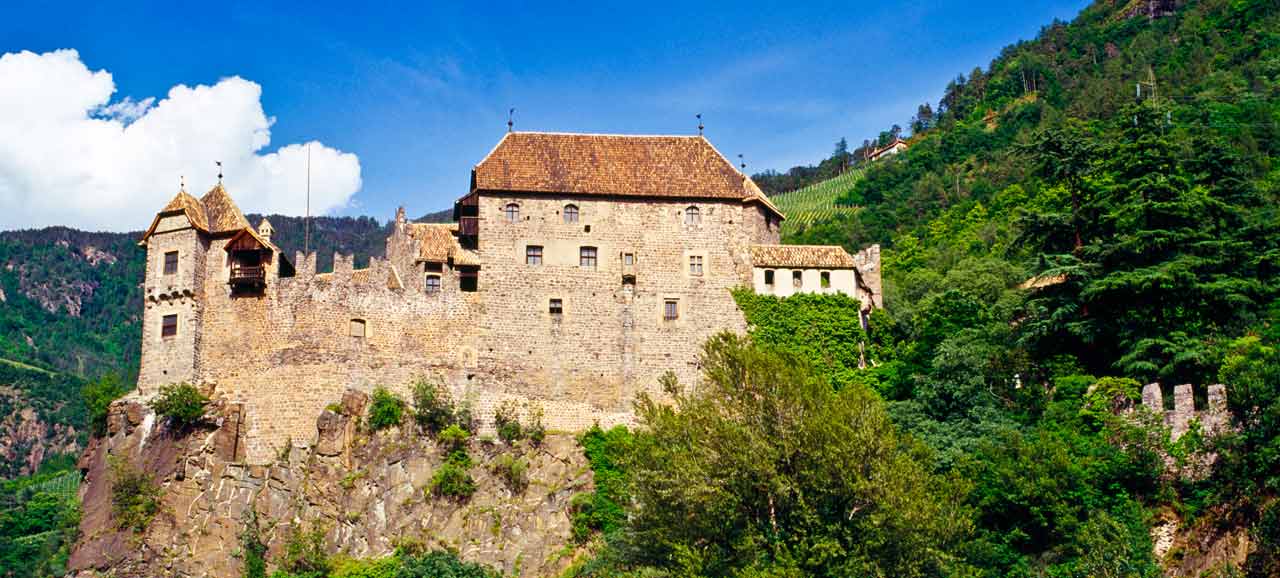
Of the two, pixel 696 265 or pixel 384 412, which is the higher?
pixel 696 265

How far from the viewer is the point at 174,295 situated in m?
52.1

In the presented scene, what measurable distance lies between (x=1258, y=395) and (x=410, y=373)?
30.5m

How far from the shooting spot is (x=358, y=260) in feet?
425

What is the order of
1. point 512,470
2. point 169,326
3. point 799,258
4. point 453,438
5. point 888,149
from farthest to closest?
1. point 888,149
2. point 799,258
3. point 169,326
4. point 453,438
5. point 512,470

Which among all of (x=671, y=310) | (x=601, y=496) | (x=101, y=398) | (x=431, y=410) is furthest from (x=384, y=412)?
(x=101, y=398)

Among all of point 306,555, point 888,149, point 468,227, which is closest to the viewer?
point 306,555

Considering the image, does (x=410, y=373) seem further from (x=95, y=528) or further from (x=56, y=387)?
(x=56, y=387)

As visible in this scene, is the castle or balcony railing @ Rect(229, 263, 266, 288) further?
balcony railing @ Rect(229, 263, 266, 288)

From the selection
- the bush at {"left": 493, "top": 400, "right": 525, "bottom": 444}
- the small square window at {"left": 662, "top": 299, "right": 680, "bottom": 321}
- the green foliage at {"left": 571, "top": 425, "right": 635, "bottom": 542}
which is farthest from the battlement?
the bush at {"left": 493, "top": 400, "right": 525, "bottom": 444}

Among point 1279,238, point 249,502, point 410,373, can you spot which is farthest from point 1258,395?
point 249,502

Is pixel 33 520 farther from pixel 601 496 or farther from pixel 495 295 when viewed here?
pixel 601 496

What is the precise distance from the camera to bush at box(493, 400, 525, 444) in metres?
51.0

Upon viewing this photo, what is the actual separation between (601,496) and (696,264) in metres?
10.8

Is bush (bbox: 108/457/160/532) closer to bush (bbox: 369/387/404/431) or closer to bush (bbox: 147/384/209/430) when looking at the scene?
bush (bbox: 147/384/209/430)
